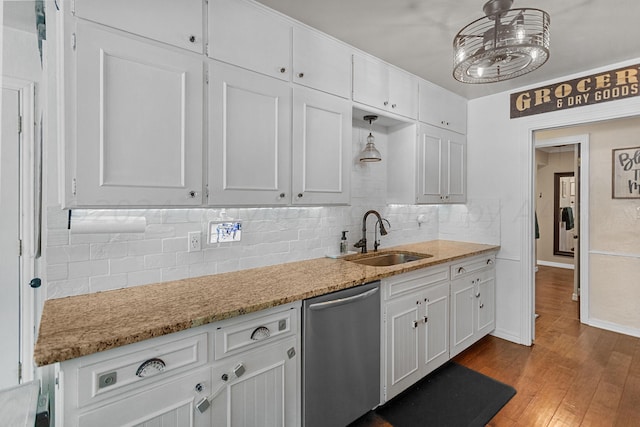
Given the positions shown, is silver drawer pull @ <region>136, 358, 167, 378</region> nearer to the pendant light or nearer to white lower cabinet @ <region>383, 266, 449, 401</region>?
white lower cabinet @ <region>383, 266, 449, 401</region>

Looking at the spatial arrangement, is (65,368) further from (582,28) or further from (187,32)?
(582,28)

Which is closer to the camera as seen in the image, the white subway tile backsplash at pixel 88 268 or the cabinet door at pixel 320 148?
the white subway tile backsplash at pixel 88 268

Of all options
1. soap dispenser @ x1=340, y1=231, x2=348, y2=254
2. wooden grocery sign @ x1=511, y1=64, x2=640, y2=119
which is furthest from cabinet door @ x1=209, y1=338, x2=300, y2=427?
wooden grocery sign @ x1=511, y1=64, x2=640, y2=119

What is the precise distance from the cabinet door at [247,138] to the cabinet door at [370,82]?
26.9 inches

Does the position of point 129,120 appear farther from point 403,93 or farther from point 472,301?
point 472,301

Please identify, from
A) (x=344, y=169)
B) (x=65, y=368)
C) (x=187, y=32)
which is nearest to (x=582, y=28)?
(x=344, y=169)

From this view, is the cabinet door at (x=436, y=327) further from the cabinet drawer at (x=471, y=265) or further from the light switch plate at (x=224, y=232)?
the light switch plate at (x=224, y=232)

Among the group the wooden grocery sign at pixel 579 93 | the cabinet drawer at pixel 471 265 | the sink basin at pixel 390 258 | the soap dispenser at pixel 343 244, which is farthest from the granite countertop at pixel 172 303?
the wooden grocery sign at pixel 579 93

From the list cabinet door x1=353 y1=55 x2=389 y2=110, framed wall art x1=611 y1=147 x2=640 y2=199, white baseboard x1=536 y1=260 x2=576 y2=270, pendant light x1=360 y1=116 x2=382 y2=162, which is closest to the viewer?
cabinet door x1=353 y1=55 x2=389 y2=110

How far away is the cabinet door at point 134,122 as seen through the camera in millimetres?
1318

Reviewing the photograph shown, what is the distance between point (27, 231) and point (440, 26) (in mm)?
2923

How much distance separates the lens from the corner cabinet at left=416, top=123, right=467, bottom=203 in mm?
2940

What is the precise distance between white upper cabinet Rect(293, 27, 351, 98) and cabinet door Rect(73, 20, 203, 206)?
680 mm

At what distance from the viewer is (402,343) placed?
2.20 m
